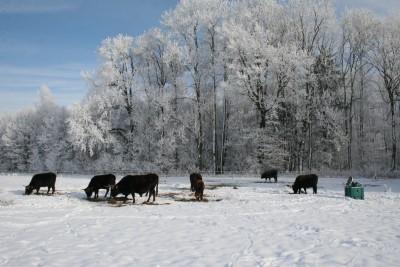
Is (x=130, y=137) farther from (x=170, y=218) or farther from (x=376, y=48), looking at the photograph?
(x=170, y=218)

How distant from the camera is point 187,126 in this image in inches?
1663

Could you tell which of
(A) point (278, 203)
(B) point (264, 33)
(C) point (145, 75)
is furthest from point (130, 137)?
(A) point (278, 203)

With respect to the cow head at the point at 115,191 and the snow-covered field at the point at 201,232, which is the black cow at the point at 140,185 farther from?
the snow-covered field at the point at 201,232

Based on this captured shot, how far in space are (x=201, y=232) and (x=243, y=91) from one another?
27.6 metres

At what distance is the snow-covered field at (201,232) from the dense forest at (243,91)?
20.7 m

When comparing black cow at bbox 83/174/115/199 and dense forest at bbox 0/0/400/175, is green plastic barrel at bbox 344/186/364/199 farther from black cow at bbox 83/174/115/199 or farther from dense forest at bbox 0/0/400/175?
dense forest at bbox 0/0/400/175

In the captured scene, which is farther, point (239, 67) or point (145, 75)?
point (145, 75)

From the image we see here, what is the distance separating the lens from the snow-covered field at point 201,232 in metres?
8.81

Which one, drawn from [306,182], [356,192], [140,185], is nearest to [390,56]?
[306,182]

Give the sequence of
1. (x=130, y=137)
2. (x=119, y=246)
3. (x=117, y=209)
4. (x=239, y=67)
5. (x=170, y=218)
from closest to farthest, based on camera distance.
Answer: (x=119, y=246) < (x=170, y=218) < (x=117, y=209) < (x=239, y=67) < (x=130, y=137)

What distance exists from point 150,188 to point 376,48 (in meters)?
33.4

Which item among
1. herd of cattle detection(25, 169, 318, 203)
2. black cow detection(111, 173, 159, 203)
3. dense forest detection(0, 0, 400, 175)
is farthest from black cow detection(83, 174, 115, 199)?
dense forest detection(0, 0, 400, 175)

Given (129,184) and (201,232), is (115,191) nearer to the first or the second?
(129,184)

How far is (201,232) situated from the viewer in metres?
11.8
